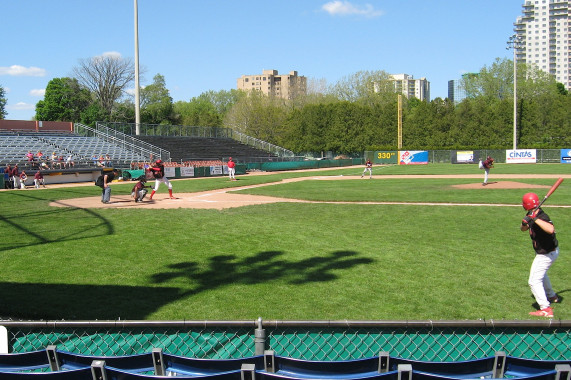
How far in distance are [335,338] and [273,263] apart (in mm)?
6687

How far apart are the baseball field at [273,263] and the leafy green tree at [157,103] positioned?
2939 inches

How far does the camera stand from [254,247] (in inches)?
472

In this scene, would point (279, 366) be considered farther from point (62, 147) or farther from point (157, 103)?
point (157, 103)

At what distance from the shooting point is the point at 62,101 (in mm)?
80938

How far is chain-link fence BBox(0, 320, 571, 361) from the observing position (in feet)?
12.1

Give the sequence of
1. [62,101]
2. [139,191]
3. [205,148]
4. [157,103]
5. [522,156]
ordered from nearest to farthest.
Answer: [139,191]
[205,148]
[522,156]
[62,101]
[157,103]

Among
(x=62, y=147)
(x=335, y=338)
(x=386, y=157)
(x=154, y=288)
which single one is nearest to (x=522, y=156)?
(x=386, y=157)

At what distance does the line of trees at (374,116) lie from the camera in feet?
239

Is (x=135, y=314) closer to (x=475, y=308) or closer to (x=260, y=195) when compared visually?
(x=475, y=308)

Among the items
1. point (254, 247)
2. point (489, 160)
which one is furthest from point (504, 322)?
point (489, 160)

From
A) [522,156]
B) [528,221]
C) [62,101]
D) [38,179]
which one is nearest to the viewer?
[528,221]

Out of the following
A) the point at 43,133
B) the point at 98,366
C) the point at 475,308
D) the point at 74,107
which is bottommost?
the point at 475,308

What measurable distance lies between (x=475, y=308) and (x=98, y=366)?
6.04 metres

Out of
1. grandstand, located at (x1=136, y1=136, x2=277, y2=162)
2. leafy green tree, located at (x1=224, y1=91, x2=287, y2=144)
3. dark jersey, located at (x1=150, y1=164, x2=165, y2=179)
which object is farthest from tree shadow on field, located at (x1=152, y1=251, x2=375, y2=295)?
leafy green tree, located at (x1=224, y1=91, x2=287, y2=144)
